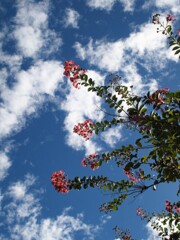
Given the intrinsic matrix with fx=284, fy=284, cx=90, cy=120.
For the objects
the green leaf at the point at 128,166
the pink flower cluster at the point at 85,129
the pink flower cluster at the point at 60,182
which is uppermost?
the pink flower cluster at the point at 85,129

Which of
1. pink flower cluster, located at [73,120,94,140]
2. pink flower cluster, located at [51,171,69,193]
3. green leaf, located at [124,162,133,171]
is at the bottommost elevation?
green leaf, located at [124,162,133,171]

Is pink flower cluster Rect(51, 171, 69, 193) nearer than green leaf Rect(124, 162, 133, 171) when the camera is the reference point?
No

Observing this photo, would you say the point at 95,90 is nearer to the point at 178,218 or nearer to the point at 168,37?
the point at 168,37

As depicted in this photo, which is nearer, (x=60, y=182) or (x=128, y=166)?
(x=128, y=166)

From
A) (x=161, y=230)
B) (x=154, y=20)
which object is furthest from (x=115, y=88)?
(x=161, y=230)

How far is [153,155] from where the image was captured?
363 cm

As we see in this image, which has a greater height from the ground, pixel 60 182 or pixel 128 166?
pixel 60 182

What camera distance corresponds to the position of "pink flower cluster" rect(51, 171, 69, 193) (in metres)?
4.88

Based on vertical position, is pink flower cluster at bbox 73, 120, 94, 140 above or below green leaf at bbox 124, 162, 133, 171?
above

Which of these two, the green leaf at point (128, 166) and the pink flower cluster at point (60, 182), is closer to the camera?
the green leaf at point (128, 166)

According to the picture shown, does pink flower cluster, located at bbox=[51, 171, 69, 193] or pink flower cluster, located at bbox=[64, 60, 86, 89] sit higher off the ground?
pink flower cluster, located at bbox=[64, 60, 86, 89]

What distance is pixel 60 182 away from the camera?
4887 mm

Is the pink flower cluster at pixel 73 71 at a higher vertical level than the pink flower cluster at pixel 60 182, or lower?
higher

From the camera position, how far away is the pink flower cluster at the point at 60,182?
4.88 meters
